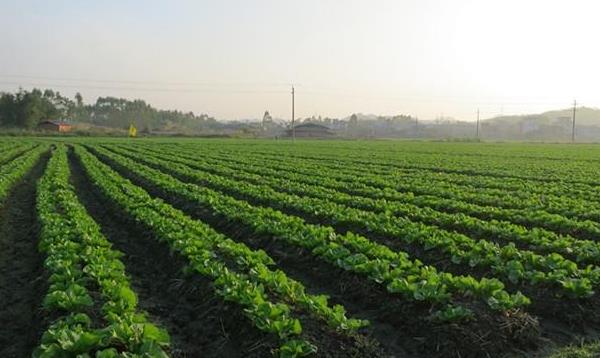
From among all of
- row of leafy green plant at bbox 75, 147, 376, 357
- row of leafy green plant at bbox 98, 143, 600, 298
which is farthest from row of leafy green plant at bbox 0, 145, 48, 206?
row of leafy green plant at bbox 98, 143, 600, 298

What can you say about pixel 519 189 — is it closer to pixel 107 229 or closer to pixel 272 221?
pixel 272 221

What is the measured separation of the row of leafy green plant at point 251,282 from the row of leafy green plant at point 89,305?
3.35ft

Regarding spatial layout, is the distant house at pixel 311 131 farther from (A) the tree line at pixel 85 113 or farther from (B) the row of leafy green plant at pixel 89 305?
(B) the row of leafy green plant at pixel 89 305

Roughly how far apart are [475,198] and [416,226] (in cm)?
578

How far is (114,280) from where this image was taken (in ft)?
23.0

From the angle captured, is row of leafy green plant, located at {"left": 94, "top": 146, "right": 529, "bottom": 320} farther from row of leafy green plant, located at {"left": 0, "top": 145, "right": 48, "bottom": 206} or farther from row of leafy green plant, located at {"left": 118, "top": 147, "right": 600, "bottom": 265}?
row of leafy green plant, located at {"left": 0, "top": 145, "right": 48, "bottom": 206}

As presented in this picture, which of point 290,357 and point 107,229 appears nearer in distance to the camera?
point 290,357

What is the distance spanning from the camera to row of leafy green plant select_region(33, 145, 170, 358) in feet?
15.9

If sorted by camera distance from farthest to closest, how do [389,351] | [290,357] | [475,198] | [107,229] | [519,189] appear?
1. [519,189]
2. [475,198]
3. [107,229]
4. [389,351]
5. [290,357]

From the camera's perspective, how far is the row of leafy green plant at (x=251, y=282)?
219 inches

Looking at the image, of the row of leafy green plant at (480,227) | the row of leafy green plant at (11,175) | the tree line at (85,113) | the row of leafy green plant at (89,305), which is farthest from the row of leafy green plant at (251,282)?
the tree line at (85,113)

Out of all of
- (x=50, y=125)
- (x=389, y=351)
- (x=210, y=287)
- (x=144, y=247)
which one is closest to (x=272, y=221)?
(x=144, y=247)

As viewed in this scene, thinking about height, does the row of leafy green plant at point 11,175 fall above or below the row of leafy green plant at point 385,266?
below

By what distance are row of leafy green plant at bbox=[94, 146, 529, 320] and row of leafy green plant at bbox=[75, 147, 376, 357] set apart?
82cm
